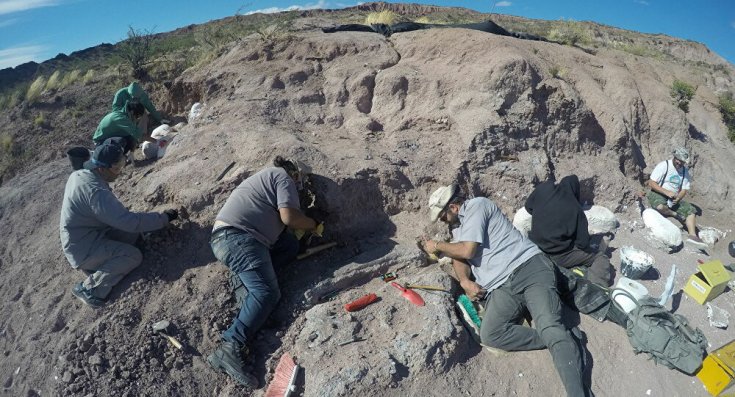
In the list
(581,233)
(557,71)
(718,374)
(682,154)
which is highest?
(557,71)

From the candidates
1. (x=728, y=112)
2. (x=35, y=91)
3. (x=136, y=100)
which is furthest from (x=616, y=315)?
(x=35, y=91)

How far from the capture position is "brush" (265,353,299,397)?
297 centimetres

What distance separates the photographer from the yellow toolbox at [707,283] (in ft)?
13.7

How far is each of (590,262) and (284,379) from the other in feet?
10.7

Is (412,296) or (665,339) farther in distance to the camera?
(412,296)

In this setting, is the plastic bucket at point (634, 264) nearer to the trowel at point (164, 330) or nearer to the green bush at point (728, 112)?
the trowel at point (164, 330)

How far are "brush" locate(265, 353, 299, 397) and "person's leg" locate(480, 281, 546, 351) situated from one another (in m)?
1.60

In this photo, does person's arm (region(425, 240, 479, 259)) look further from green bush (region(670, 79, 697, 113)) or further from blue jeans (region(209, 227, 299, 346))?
green bush (region(670, 79, 697, 113))

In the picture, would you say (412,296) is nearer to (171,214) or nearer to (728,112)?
(171,214)

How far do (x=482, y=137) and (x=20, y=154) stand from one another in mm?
10738

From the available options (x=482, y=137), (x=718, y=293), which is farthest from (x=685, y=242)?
(x=482, y=137)

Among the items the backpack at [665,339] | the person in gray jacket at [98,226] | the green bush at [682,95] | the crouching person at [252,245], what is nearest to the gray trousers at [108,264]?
the person in gray jacket at [98,226]

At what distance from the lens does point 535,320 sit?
11.0 ft

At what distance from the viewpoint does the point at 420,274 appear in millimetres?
3951
